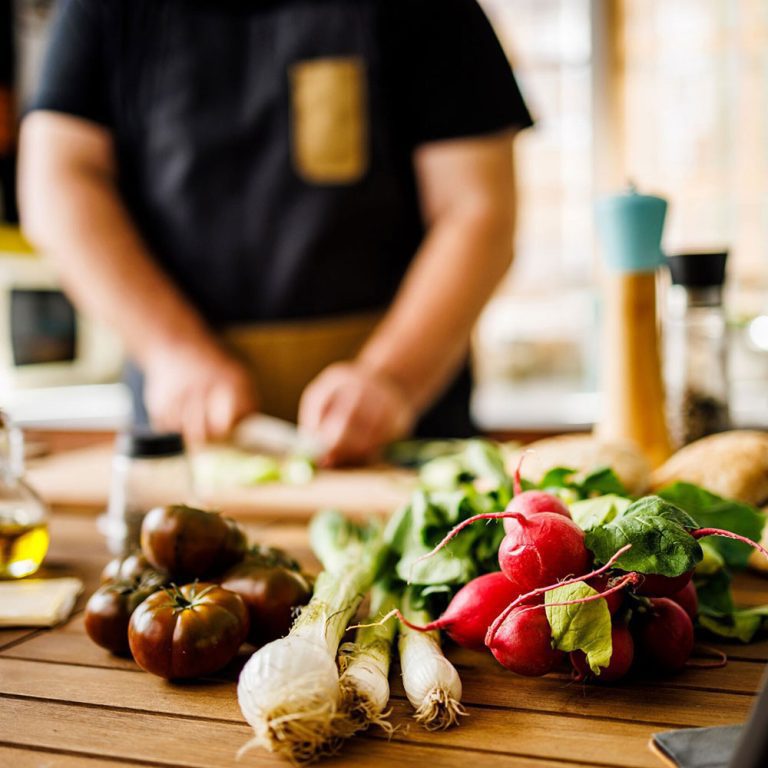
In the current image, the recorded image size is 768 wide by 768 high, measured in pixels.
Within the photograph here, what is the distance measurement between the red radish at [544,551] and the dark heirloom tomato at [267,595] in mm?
179

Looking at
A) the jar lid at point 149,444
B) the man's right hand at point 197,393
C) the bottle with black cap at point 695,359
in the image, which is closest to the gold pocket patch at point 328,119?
the man's right hand at point 197,393

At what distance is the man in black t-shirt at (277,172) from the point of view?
160 centimetres

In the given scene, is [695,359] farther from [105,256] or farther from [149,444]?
[105,256]

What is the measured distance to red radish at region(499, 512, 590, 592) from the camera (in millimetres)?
529

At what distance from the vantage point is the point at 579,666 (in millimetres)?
556

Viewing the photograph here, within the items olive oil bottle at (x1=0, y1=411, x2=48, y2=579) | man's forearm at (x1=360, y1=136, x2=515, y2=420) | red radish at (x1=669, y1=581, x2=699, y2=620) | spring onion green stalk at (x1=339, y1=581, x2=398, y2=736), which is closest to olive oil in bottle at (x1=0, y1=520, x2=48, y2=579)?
olive oil bottle at (x1=0, y1=411, x2=48, y2=579)

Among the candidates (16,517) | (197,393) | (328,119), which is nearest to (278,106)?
(328,119)

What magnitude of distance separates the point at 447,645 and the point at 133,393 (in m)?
1.32

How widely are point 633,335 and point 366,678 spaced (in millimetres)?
709

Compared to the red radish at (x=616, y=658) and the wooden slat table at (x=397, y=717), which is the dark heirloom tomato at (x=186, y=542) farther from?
the red radish at (x=616, y=658)

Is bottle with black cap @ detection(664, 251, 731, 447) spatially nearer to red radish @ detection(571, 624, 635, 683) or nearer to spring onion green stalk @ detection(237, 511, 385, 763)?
red radish @ detection(571, 624, 635, 683)

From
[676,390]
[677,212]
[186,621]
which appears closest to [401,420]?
[676,390]

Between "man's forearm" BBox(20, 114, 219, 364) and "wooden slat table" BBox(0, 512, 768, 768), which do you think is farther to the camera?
"man's forearm" BBox(20, 114, 219, 364)

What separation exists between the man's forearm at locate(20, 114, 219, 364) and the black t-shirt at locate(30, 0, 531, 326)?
89 millimetres
